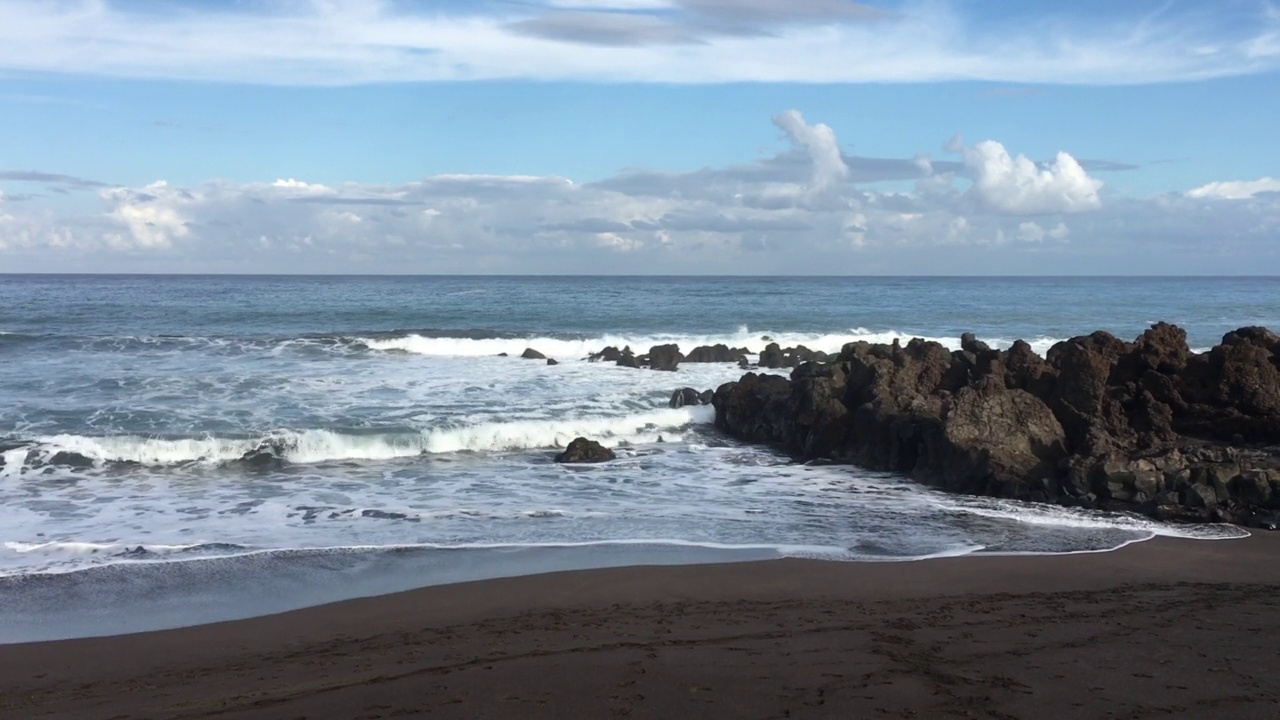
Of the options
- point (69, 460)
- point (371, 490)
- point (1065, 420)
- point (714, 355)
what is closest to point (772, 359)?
point (714, 355)

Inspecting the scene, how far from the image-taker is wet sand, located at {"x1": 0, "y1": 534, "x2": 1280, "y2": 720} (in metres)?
5.49

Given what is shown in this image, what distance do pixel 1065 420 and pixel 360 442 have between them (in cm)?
1024

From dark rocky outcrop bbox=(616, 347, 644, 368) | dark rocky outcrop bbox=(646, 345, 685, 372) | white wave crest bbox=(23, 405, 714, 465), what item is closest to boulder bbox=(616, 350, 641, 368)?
dark rocky outcrop bbox=(616, 347, 644, 368)

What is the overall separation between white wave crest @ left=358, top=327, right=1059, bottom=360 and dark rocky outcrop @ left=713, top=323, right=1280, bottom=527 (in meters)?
14.0

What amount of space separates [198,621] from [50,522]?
14.5 ft

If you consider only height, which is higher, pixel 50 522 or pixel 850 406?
pixel 850 406

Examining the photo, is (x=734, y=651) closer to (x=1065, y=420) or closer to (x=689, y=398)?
(x=1065, y=420)

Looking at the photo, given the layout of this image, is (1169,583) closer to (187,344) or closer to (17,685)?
(17,685)

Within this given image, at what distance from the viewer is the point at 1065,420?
12789 mm

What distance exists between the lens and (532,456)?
14.9m

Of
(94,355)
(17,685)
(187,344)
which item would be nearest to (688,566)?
(17,685)

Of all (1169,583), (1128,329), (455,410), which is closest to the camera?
(1169,583)

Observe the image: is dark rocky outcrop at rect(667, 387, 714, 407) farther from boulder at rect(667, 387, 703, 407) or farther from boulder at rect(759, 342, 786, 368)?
boulder at rect(759, 342, 786, 368)

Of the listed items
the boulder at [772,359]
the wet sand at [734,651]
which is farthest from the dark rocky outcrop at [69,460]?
the boulder at [772,359]
